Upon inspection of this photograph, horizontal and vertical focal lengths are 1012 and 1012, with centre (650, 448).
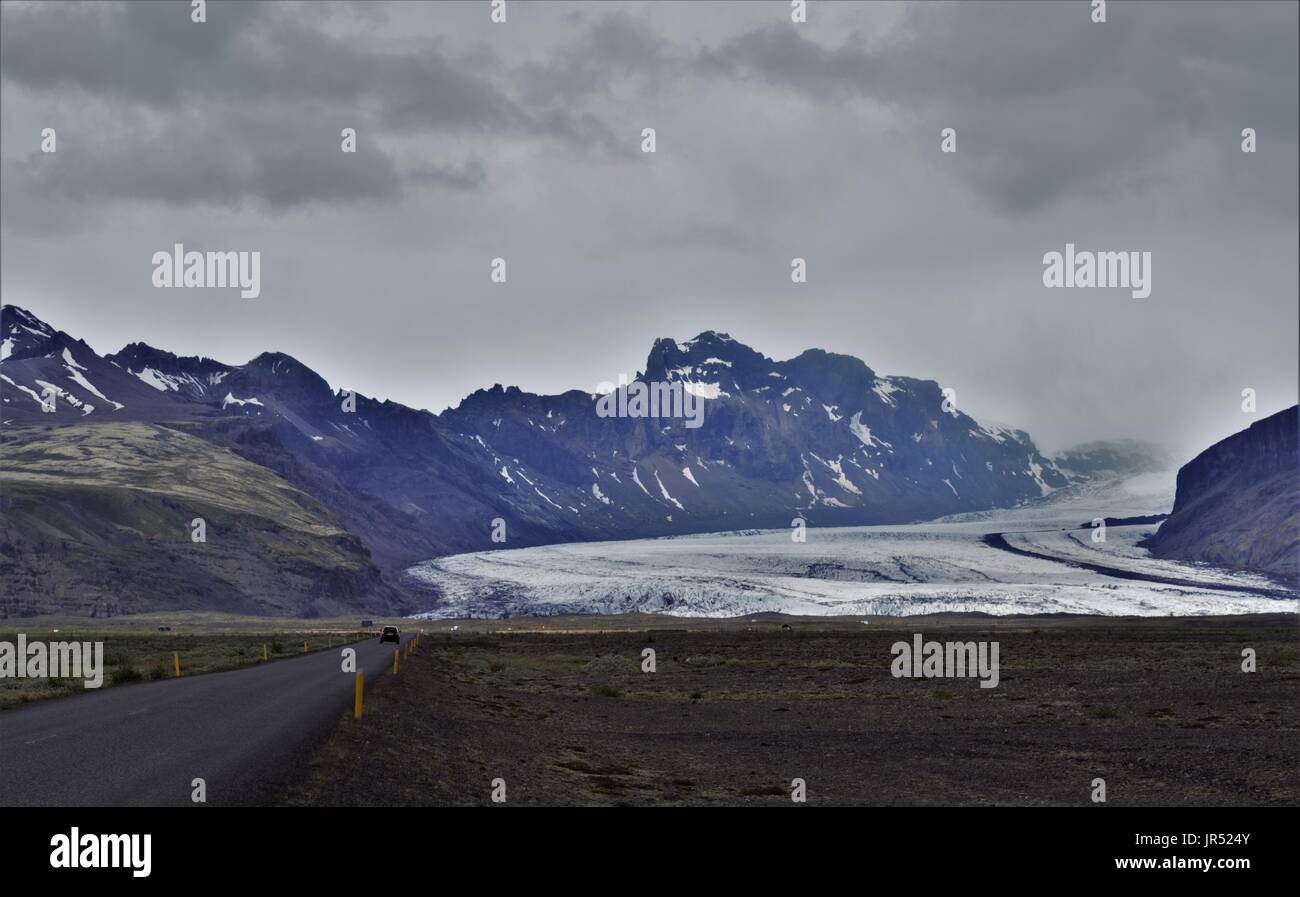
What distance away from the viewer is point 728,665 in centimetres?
5869

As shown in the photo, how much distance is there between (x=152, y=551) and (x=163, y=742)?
5807 inches

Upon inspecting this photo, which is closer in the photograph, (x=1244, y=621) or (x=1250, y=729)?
(x=1250, y=729)

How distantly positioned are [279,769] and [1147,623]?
107 meters

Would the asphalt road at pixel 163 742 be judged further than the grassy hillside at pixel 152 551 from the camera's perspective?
No

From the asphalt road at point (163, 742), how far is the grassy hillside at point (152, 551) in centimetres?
11317

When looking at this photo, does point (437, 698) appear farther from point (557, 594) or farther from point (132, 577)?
point (557, 594)

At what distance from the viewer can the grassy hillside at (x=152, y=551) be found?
436 feet

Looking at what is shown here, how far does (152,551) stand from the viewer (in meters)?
152

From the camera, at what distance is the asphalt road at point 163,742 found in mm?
15000

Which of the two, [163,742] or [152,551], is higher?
[152,551]

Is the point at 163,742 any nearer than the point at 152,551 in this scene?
Yes

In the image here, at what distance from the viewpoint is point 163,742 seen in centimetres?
2000

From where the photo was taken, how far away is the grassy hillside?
436 feet
